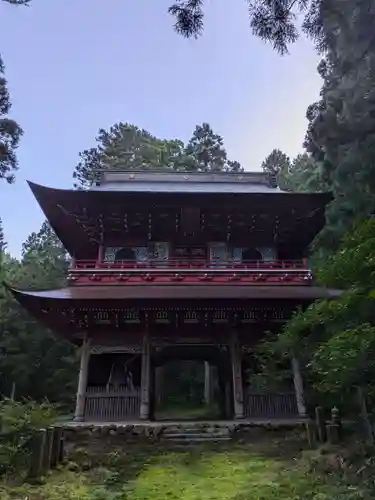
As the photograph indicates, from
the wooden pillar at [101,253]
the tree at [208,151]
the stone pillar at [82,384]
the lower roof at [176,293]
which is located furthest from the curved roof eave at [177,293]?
the tree at [208,151]

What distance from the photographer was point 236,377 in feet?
41.3

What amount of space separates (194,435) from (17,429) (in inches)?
182

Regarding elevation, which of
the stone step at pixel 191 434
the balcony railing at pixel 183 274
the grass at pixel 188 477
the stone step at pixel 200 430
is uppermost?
the balcony railing at pixel 183 274

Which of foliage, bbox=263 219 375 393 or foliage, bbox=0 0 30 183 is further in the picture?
foliage, bbox=0 0 30 183

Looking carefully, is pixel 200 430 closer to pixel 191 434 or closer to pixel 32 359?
pixel 191 434

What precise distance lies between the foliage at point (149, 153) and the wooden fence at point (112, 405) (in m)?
25.7

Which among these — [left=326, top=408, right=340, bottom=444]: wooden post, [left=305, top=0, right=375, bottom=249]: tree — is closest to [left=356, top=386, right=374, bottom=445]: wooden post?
[left=326, top=408, right=340, bottom=444]: wooden post

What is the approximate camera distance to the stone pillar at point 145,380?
12.1 m

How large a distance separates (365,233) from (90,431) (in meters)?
8.29

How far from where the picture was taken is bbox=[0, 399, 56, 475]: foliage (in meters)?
7.15

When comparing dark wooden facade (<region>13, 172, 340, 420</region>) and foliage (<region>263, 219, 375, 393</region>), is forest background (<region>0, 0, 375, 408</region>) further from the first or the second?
dark wooden facade (<region>13, 172, 340, 420</region>)

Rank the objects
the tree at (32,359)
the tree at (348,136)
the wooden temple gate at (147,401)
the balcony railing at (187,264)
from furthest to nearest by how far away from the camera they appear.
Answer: the tree at (32,359) → the balcony railing at (187,264) → the tree at (348,136) → the wooden temple gate at (147,401)

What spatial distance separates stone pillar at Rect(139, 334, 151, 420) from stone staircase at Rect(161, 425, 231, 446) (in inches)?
49.2

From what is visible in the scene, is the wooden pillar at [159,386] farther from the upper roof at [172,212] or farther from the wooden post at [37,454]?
the wooden post at [37,454]
